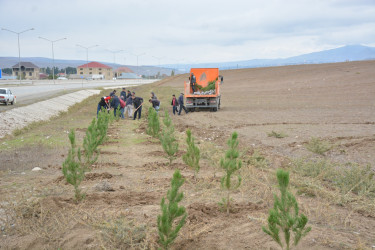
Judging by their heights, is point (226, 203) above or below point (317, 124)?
above

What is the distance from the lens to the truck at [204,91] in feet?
83.0

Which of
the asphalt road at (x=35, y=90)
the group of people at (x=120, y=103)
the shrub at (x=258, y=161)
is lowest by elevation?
the asphalt road at (x=35, y=90)

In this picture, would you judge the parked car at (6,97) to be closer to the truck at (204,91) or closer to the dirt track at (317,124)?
the truck at (204,91)

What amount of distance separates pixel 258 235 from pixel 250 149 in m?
6.98

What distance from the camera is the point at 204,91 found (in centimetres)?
2667

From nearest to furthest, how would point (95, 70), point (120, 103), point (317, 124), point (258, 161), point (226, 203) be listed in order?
1. point (226, 203)
2. point (258, 161)
3. point (317, 124)
4. point (120, 103)
5. point (95, 70)

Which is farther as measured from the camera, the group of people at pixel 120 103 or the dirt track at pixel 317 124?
the group of people at pixel 120 103

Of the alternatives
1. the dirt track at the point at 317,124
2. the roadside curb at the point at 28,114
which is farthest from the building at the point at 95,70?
the dirt track at the point at 317,124

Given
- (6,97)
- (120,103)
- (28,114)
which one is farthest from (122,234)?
(6,97)

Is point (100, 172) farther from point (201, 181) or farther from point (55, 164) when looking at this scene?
point (201, 181)

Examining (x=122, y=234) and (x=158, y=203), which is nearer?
(x=122, y=234)

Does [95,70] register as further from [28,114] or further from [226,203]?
[226,203]

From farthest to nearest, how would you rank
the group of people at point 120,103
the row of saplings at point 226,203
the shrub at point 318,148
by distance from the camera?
1. the group of people at point 120,103
2. the shrub at point 318,148
3. the row of saplings at point 226,203

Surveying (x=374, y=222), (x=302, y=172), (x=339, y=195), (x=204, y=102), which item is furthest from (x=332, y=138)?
(x=204, y=102)
